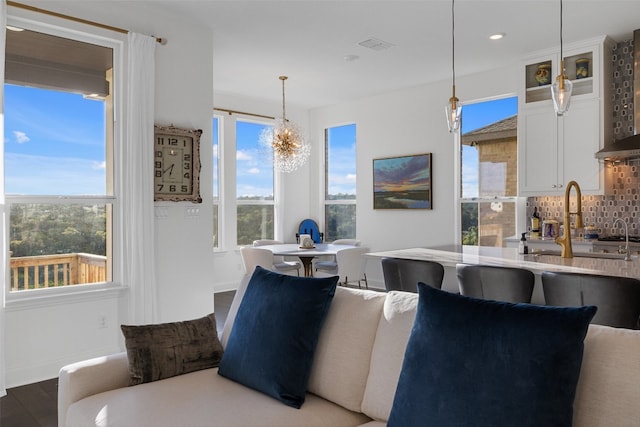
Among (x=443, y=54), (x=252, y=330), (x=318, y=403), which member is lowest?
(x=318, y=403)

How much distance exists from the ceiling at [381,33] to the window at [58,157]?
80 cm

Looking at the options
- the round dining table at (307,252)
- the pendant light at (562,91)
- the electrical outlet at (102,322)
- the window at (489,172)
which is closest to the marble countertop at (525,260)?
the pendant light at (562,91)

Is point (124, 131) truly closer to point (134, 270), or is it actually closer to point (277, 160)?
point (134, 270)

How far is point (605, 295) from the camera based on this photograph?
226 cm

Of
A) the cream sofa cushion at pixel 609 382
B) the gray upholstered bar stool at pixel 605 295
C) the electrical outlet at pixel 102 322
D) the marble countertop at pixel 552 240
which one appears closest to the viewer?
the cream sofa cushion at pixel 609 382

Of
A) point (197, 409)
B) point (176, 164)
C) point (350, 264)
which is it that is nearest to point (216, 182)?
point (350, 264)

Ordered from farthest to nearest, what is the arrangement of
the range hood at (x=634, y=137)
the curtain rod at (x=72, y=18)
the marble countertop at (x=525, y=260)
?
the range hood at (x=634, y=137)
the curtain rod at (x=72, y=18)
the marble countertop at (x=525, y=260)

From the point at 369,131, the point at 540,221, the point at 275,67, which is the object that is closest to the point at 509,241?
the point at 540,221

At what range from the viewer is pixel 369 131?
7.38m

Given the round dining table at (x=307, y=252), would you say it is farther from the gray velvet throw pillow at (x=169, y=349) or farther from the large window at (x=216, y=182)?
the gray velvet throw pillow at (x=169, y=349)

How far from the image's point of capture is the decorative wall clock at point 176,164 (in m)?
4.12

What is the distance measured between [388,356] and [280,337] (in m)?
0.44

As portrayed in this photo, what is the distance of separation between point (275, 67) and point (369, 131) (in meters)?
2.12

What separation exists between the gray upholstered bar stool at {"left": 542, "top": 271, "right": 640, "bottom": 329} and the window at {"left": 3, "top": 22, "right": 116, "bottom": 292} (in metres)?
3.32
